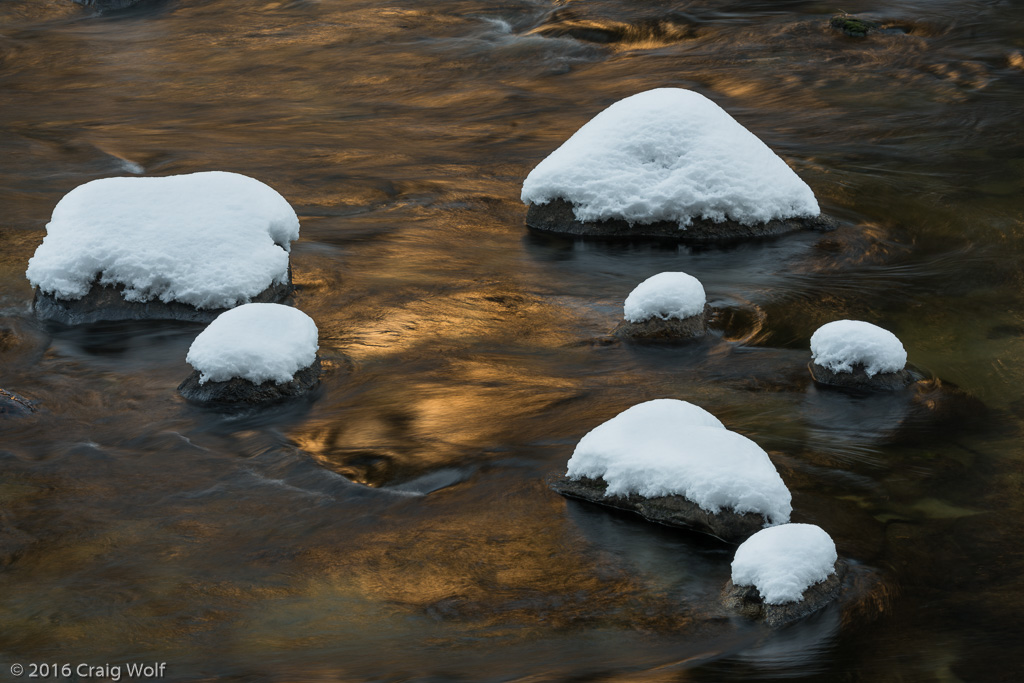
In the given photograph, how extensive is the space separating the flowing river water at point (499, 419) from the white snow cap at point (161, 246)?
33 cm

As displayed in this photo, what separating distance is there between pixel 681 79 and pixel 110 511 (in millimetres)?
9450

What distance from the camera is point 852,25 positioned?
A: 13336 millimetres

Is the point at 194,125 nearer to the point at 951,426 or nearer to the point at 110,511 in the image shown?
the point at 110,511

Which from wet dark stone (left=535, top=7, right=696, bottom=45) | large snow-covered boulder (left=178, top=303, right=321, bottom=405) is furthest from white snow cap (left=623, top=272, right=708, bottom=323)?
wet dark stone (left=535, top=7, right=696, bottom=45)

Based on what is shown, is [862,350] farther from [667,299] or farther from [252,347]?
[252,347]

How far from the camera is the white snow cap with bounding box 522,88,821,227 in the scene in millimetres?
8086

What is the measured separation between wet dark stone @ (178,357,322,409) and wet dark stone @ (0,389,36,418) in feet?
2.62

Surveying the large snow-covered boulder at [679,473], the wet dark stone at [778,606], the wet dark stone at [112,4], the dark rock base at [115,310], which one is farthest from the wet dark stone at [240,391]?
the wet dark stone at [112,4]

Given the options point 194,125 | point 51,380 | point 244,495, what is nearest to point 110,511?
point 244,495

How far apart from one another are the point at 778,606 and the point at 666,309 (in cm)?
272

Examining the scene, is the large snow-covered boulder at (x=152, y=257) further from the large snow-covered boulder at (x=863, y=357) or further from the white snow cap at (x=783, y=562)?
the white snow cap at (x=783, y=562)

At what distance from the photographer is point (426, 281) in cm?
770

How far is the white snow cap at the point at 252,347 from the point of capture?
571 cm

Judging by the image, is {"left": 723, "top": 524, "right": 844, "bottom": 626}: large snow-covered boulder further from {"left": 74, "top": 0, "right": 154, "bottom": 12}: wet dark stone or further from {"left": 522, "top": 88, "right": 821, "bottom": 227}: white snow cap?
{"left": 74, "top": 0, "right": 154, "bottom": 12}: wet dark stone
